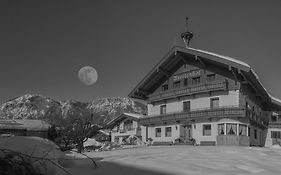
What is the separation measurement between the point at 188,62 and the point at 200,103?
4542 millimetres

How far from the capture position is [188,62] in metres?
33.9

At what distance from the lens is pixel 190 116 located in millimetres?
32188

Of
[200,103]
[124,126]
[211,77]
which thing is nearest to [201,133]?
[200,103]

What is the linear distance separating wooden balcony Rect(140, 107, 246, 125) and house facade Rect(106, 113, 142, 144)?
10342 millimetres

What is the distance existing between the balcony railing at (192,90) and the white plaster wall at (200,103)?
3.28ft

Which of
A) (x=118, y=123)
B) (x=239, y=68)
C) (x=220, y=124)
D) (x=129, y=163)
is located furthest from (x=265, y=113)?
(x=129, y=163)

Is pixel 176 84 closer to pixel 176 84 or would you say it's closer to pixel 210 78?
pixel 176 84

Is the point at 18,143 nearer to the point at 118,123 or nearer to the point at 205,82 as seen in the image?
the point at 205,82

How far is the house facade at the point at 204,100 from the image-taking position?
29.6 m

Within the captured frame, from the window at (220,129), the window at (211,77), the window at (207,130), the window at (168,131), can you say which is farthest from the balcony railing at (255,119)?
the window at (168,131)

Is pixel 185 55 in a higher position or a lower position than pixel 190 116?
higher

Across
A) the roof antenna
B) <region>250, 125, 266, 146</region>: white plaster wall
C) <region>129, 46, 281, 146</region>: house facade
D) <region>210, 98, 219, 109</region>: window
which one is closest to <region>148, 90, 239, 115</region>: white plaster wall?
<region>129, 46, 281, 146</region>: house facade

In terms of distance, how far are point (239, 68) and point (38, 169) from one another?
87.8 ft

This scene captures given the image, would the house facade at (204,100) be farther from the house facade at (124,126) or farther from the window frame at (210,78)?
the house facade at (124,126)
